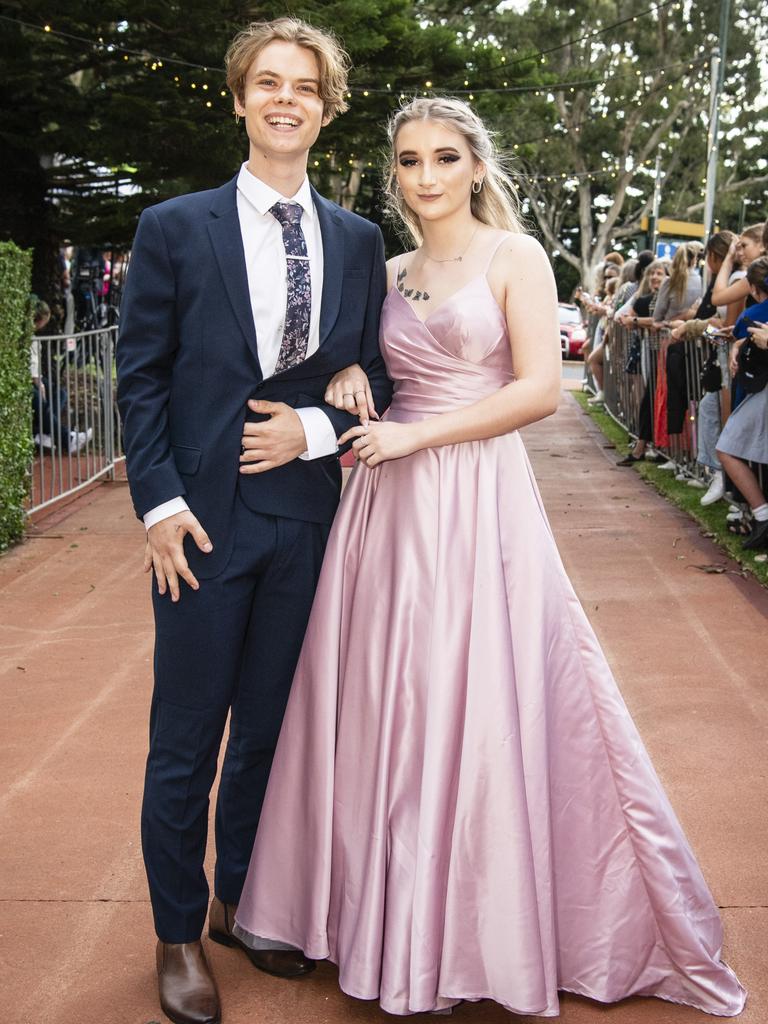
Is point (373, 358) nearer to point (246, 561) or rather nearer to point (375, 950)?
point (246, 561)

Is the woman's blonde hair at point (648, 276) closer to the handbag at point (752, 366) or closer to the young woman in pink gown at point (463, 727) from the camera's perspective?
the handbag at point (752, 366)

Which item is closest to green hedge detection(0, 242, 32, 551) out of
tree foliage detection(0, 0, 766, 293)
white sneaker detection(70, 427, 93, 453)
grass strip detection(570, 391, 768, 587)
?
white sneaker detection(70, 427, 93, 453)

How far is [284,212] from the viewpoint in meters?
2.73

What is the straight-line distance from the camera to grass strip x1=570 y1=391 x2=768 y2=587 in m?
7.20

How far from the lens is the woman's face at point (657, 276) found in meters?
11.5

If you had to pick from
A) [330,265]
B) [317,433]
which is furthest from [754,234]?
[317,433]

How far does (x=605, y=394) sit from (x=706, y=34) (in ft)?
85.4

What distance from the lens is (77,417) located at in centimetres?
983

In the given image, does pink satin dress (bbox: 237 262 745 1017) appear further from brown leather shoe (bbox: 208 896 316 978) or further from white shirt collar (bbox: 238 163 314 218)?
white shirt collar (bbox: 238 163 314 218)

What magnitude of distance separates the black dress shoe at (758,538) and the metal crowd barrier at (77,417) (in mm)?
5279

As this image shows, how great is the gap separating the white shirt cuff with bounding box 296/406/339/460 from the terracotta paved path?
50.8 inches

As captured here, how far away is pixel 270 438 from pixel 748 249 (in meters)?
6.39

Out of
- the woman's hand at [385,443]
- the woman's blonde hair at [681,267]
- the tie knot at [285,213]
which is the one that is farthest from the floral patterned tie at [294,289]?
the woman's blonde hair at [681,267]

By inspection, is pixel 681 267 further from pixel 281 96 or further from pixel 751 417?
pixel 281 96
